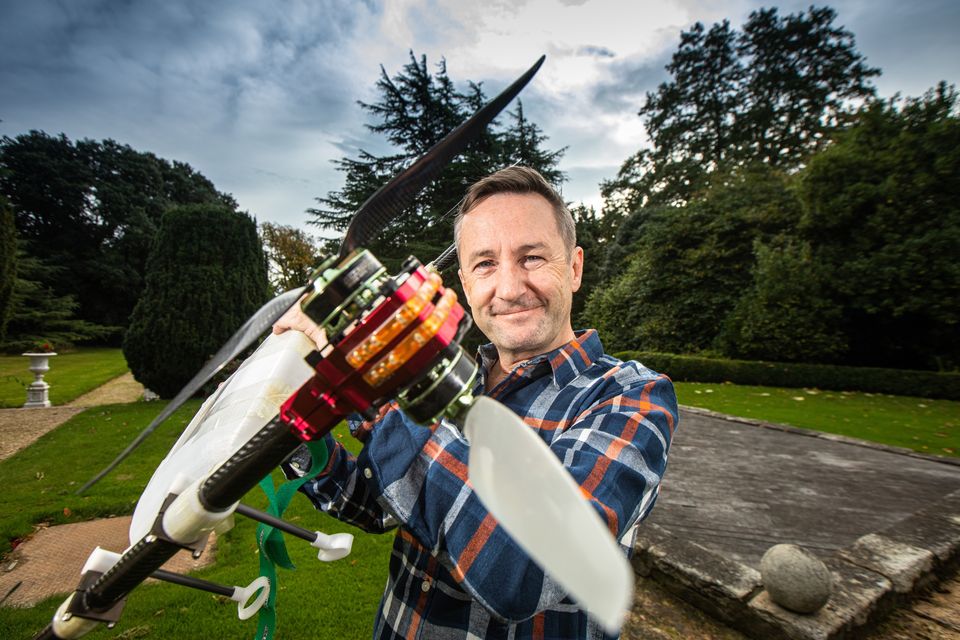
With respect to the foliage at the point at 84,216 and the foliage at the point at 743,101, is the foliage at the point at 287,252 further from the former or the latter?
the foliage at the point at 743,101

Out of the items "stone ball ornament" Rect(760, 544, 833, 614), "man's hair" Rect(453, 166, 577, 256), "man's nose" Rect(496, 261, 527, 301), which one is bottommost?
"stone ball ornament" Rect(760, 544, 833, 614)

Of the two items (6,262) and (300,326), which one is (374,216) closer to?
(300,326)

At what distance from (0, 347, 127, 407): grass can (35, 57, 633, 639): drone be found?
15.2 meters

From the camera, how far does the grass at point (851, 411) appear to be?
7719 millimetres

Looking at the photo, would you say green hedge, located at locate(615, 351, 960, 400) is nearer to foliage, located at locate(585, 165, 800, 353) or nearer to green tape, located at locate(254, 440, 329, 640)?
foliage, located at locate(585, 165, 800, 353)

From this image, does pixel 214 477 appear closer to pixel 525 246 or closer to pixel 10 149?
pixel 525 246

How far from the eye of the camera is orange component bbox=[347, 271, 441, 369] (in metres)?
0.65

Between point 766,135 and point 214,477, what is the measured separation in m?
35.7

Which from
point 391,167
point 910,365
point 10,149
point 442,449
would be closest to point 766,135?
point 910,365

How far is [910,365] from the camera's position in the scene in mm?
13133

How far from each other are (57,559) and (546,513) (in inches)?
230

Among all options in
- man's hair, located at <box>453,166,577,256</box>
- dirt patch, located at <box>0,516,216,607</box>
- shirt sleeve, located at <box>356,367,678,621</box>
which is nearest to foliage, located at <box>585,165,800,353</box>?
man's hair, located at <box>453,166,577,256</box>

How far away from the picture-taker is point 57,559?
396cm

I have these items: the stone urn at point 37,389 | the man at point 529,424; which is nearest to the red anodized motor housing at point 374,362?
the man at point 529,424
